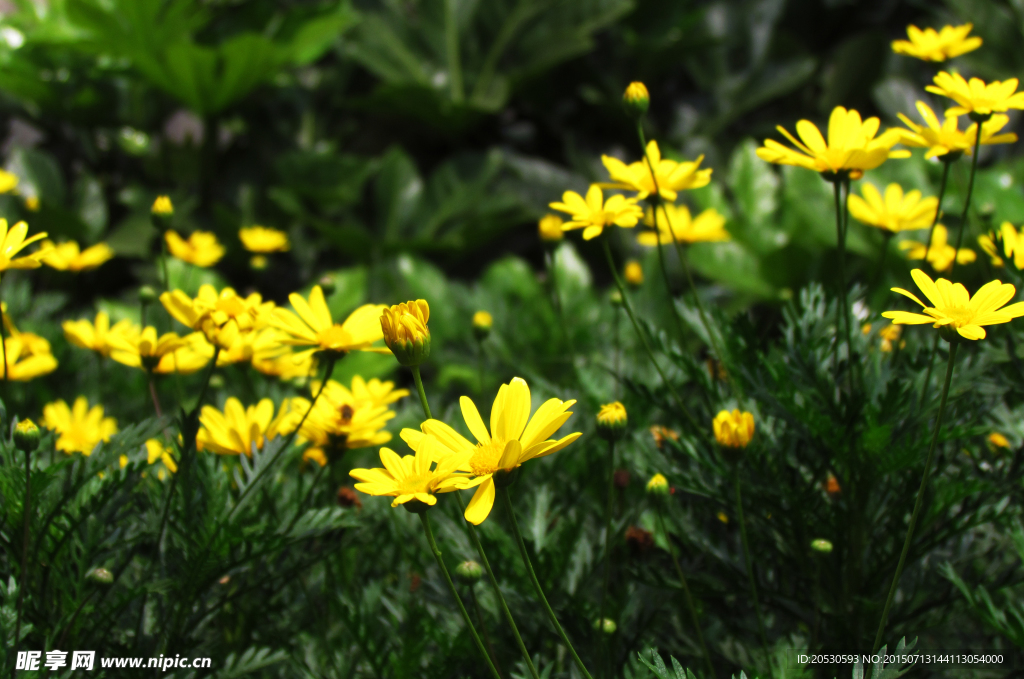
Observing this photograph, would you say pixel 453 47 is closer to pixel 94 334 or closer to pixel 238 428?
pixel 94 334

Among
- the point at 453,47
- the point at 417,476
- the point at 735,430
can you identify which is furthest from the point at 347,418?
the point at 453,47

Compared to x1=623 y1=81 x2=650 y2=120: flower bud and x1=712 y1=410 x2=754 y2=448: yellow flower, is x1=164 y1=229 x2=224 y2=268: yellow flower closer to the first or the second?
x1=623 y1=81 x2=650 y2=120: flower bud

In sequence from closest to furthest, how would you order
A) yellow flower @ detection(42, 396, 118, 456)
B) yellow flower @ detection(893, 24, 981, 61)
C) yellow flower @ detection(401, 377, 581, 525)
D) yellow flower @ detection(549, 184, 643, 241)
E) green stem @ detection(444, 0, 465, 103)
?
yellow flower @ detection(401, 377, 581, 525) → yellow flower @ detection(549, 184, 643, 241) → yellow flower @ detection(893, 24, 981, 61) → yellow flower @ detection(42, 396, 118, 456) → green stem @ detection(444, 0, 465, 103)

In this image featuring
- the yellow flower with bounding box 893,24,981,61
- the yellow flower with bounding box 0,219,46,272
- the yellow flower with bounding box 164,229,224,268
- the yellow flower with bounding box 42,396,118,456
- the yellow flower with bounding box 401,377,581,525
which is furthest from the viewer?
the yellow flower with bounding box 164,229,224,268

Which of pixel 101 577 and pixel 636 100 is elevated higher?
pixel 636 100

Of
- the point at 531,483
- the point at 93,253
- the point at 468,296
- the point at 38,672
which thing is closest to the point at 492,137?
the point at 468,296

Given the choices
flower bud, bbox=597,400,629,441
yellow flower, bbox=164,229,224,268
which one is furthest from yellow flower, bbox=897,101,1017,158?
yellow flower, bbox=164,229,224,268
